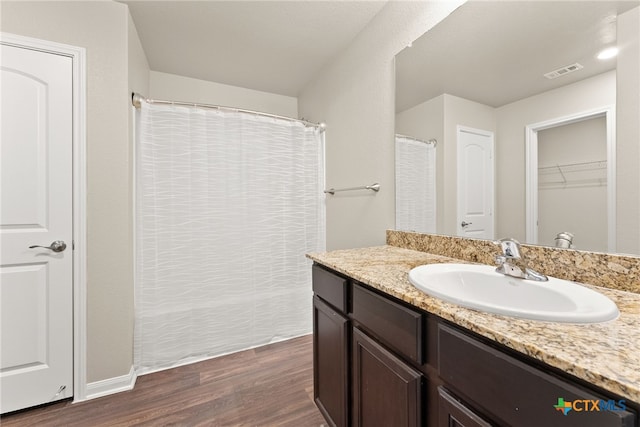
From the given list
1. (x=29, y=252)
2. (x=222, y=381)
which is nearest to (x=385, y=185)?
(x=222, y=381)

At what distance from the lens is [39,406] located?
1.46 m

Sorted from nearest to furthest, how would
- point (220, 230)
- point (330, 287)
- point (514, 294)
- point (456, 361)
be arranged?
1. point (456, 361)
2. point (514, 294)
3. point (330, 287)
4. point (220, 230)

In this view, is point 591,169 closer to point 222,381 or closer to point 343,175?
point 343,175

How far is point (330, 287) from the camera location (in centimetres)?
119

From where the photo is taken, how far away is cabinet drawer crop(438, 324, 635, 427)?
398 millimetres

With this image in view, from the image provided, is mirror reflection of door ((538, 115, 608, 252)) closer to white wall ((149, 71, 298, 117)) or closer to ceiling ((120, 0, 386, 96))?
ceiling ((120, 0, 386, 96))

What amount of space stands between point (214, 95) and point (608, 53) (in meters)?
2.73

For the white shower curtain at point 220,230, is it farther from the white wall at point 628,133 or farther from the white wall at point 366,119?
the white wall at point 628,133

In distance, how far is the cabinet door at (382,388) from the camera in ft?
2.43

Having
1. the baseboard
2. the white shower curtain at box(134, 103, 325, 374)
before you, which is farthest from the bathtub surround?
the baseboard

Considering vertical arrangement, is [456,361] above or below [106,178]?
below

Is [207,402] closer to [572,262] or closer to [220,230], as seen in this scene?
[220,230]

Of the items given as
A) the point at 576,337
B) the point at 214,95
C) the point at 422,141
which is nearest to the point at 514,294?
the point at 576,337

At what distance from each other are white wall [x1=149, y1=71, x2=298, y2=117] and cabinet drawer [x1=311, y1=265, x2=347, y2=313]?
7.00ft
